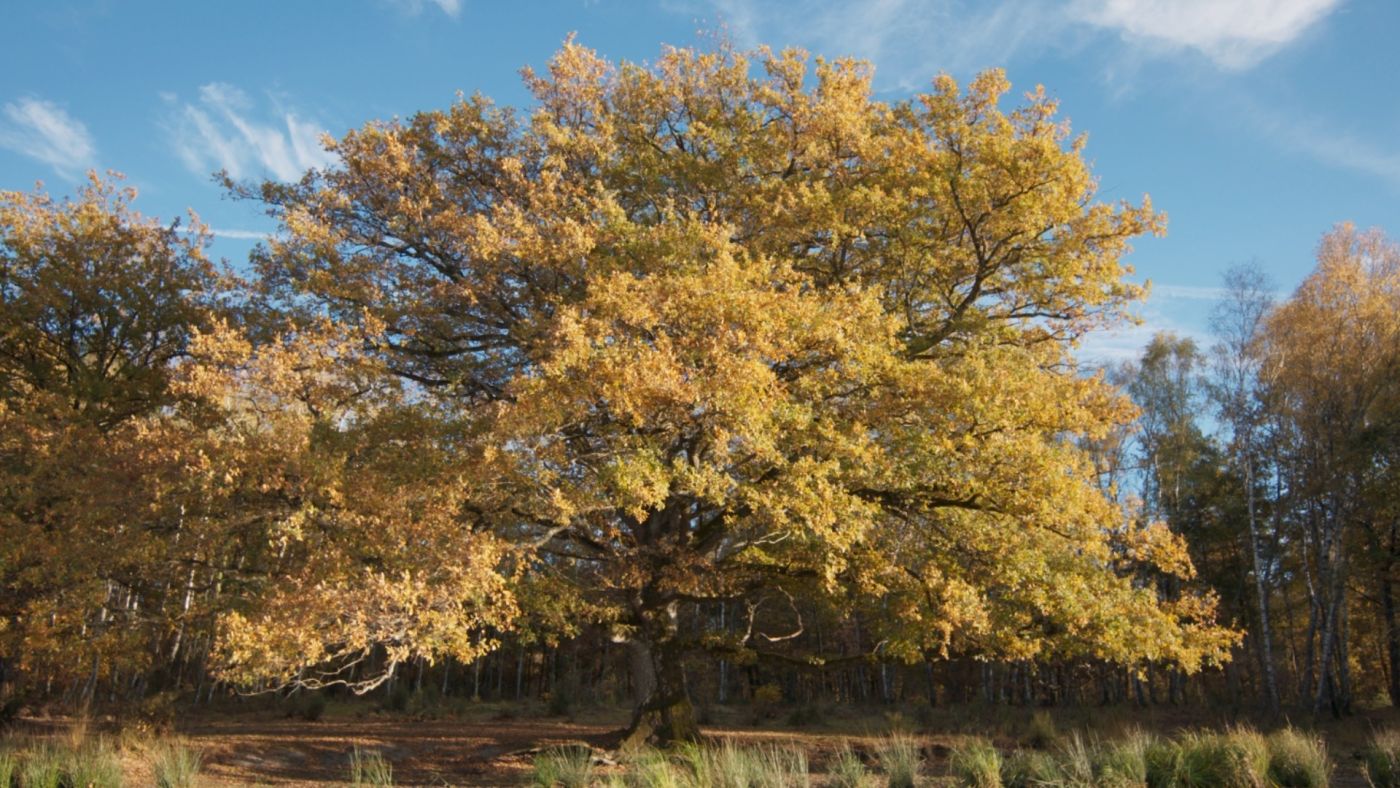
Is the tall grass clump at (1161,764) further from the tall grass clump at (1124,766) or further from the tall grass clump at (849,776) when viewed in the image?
the tall grass clump at (849,776)

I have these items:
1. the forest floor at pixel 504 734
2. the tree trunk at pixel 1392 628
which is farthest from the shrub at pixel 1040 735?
the tree trunk at pixel 1392 628

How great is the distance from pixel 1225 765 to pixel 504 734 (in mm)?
15323

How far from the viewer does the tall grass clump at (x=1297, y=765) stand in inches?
389

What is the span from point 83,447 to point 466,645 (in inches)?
311

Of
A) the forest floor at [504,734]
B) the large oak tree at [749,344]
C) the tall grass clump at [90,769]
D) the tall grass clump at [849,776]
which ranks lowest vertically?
the forest floor at [504,734]

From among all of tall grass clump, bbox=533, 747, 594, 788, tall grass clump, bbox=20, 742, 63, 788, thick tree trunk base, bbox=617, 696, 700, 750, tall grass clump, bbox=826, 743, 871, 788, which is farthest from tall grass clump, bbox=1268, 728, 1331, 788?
tall grass clump, bbox=20, 742, 63, 788

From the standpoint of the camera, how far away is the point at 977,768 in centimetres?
1016

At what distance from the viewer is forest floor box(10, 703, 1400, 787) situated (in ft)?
43.8

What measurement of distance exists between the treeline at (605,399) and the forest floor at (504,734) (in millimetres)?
1966

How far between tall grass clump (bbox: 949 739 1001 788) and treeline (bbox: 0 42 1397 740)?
1532mm

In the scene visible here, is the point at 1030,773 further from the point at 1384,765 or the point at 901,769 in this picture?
the point at 1384,765

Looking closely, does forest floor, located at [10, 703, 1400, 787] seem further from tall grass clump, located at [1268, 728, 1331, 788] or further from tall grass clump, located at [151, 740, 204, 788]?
tall grass clump, located at [1268, 728, 1331, 788]

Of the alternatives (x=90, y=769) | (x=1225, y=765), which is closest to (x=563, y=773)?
(x=90, y=769)

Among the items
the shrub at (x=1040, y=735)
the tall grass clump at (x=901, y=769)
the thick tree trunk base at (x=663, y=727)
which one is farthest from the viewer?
the shrub at (x=1040, y=735)
